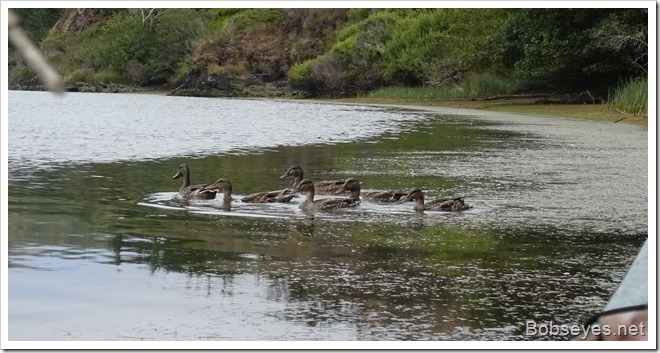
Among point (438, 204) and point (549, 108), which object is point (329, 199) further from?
point (549, 108)

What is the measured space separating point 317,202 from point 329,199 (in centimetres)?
14

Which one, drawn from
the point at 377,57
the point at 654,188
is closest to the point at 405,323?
the point at 654,188

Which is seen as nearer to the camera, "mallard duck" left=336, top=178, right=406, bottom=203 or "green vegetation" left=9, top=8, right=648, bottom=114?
"mallard duck" left=336, top=178, right=406, bottom=203

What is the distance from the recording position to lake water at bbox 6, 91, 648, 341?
23.8ft

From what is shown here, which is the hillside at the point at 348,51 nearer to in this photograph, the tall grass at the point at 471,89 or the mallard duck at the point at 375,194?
the tall grass at the point at 471,89

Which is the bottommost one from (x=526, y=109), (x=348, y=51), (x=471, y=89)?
(x=526, y=109)

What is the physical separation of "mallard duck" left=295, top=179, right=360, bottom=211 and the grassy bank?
14.5 m

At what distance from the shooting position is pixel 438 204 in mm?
12602

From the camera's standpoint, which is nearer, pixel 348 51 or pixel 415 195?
pixel 415 195

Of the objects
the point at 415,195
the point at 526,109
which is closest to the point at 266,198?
the point at 415,195

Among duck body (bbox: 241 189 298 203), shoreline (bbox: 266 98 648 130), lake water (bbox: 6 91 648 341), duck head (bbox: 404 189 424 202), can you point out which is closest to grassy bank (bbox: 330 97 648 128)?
shoreline (bbox: 266 98 648 130)

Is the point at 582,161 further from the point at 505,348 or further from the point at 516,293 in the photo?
the point at 505,348

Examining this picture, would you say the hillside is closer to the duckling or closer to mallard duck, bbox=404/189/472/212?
the duckling

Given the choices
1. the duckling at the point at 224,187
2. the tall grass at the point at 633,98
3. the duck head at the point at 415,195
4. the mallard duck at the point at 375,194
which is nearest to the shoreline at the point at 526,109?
the tall grass at the point at 633,98
